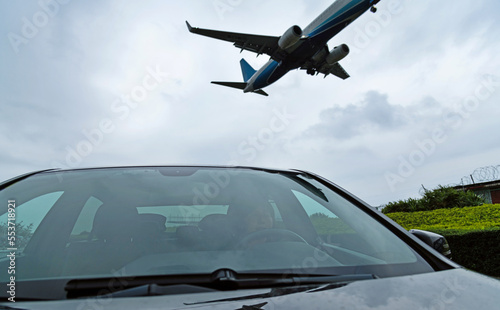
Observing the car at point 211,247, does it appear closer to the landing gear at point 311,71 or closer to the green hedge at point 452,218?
the green hedge at point 452,218

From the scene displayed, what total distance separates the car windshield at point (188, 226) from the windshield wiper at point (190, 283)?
0.03 meters

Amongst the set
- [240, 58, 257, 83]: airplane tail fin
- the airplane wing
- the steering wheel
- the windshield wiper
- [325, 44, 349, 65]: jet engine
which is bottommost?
the windshield wiper

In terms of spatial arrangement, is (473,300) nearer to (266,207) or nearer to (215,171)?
(266,207)

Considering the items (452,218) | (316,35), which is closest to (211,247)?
(452,218)

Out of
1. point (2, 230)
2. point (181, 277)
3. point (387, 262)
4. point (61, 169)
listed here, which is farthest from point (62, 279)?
point (387, 262)

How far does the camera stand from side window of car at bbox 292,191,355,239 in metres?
1.37

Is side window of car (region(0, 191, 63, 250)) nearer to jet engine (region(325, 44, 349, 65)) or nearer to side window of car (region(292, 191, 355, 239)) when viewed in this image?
side window of car (region(292, 191, 355, 239))

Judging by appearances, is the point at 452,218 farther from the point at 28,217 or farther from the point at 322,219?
the point at 28,217

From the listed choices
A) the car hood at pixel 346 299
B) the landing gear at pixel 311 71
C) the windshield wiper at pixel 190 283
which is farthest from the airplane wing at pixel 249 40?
the car hood at pixel 346 299

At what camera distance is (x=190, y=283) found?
0.87 m

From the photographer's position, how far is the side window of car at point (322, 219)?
1.37 meters

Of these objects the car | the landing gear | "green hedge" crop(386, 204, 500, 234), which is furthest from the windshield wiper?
the landing gear

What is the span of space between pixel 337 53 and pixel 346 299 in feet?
71.8

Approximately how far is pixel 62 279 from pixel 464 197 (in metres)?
15.4
